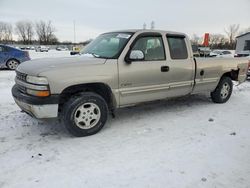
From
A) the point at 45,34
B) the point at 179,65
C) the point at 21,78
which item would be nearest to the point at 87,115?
the point at 21,78

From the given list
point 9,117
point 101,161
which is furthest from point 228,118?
point 9,117

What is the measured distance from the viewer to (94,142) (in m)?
4.18

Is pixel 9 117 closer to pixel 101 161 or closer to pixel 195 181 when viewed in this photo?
pixel 101 161

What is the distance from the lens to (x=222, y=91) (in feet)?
22.7

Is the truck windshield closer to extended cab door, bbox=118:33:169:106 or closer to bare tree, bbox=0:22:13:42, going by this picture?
extended cab door, bbox=118:33:169:106

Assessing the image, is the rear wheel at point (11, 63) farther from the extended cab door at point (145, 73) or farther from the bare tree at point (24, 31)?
the bare tree at point (24, 31)

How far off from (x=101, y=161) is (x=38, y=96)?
1.42 meters

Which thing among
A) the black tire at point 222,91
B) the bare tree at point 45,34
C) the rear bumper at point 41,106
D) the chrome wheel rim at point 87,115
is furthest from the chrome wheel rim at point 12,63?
the bare tree at point 45,34

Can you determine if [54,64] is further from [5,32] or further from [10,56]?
[5,32]

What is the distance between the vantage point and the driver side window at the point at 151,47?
16.3 feet

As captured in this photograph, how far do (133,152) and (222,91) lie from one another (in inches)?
162

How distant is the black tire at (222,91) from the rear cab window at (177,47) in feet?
5.74

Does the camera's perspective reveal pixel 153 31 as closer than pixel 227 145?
No

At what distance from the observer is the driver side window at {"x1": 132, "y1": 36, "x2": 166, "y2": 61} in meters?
4.95
